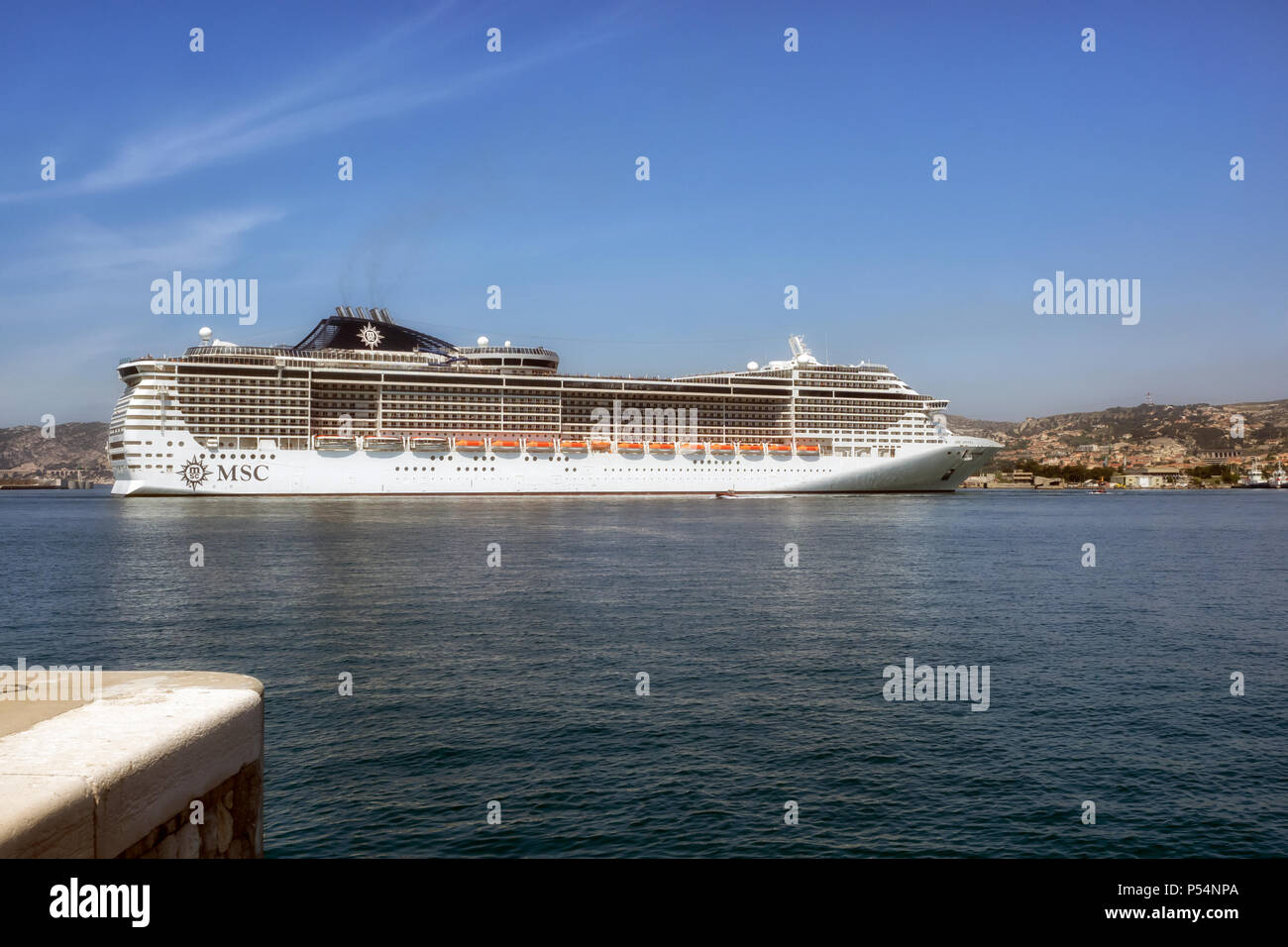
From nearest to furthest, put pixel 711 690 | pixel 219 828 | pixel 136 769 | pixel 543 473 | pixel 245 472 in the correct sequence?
pixel 136 769, pixel 219 828, pixel 711 690, pixel 245 472, pixel 543 473

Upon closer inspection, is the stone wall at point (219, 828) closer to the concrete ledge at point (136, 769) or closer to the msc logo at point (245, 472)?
the concrete ledge at point (136, 769)

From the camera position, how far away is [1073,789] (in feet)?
37.8

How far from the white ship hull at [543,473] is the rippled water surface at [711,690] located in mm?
41000

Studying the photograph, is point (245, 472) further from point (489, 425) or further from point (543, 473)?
point (543, 473)

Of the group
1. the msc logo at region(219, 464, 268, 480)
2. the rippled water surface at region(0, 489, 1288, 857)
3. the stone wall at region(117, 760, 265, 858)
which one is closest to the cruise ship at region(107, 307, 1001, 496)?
the msc logo at region(219, 464, 268, 480)

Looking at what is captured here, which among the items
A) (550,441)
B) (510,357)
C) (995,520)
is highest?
(510,357)

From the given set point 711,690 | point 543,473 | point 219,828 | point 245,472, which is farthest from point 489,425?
point 219,828

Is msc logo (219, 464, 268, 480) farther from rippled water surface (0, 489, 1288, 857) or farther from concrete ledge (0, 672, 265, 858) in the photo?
concrete ledge (0, 672, 265, 858)

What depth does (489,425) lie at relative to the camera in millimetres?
87500

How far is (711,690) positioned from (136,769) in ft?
41.0
